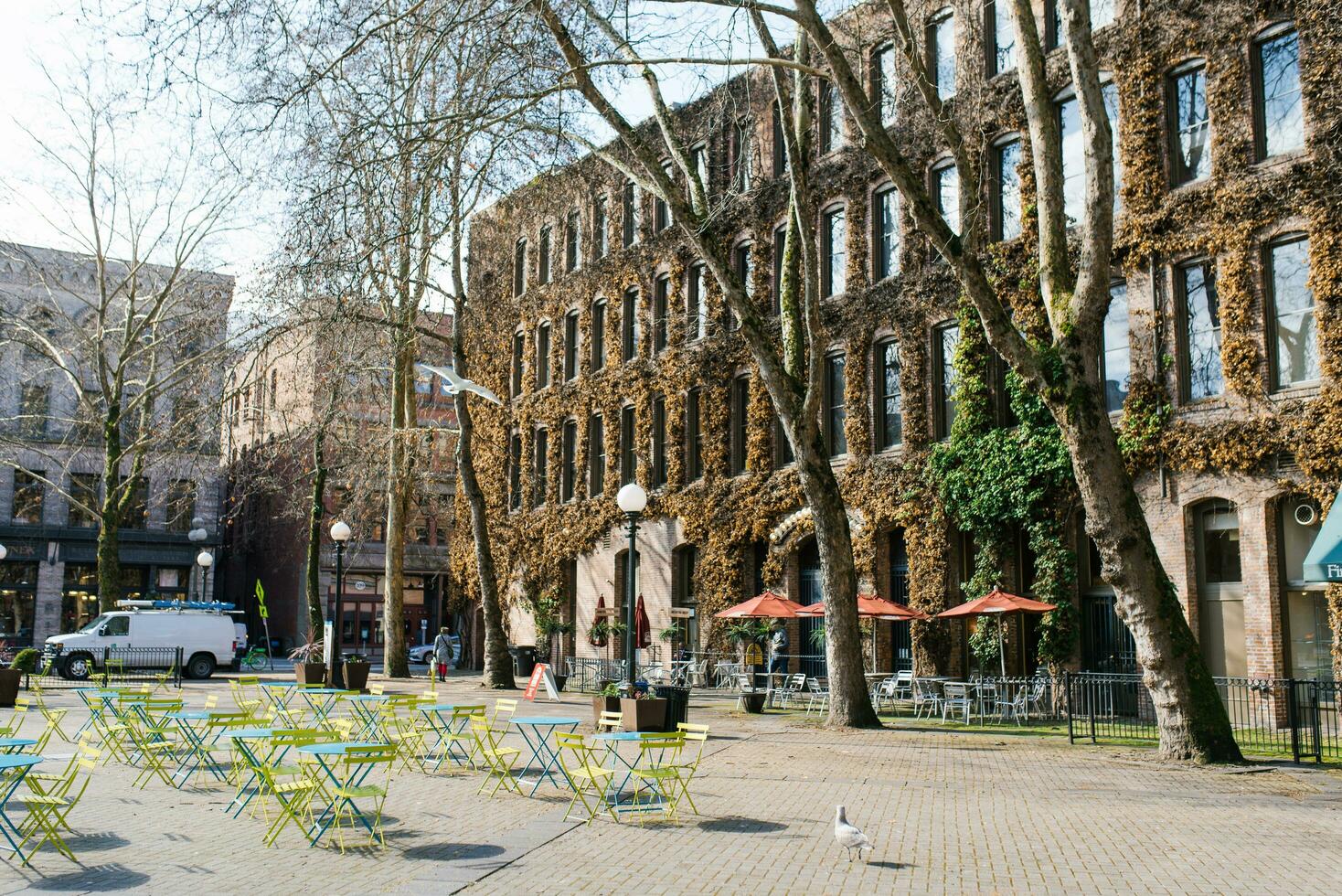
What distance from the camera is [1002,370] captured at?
81.5ft

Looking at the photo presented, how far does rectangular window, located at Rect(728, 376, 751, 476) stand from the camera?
103 feet

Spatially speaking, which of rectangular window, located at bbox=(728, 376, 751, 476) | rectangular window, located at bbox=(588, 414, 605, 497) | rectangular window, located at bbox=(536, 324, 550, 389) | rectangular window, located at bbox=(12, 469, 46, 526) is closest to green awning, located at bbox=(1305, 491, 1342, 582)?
rectangular window, located at bbox=(728, 376, 751, 476)

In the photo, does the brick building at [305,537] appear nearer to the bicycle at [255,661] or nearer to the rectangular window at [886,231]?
the bicycle at [255,661]

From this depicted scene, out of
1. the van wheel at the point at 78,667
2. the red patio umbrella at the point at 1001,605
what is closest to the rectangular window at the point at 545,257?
the van wheel at the point at 78,667

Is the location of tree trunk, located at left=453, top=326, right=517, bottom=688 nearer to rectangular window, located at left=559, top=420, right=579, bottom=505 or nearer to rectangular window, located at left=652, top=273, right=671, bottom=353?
rectangular window, located at left=652, top=273, right=671, bottom=353

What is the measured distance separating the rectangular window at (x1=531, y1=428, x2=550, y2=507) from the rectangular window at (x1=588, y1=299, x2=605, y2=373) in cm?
341

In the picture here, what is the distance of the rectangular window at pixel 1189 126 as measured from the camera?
861 inches

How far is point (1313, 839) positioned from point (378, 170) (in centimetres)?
1294

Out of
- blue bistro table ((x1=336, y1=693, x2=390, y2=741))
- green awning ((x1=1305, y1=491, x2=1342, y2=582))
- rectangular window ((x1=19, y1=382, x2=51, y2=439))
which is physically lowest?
blue bistro table ((x1=336, y1=693, x2=390, y2=741))

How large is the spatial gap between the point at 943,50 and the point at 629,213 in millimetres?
12270

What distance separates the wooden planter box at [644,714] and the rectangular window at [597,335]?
21247 mm

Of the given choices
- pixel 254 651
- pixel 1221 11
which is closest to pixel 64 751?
pixel 1221 11

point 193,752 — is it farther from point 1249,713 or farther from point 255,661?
point 255,661

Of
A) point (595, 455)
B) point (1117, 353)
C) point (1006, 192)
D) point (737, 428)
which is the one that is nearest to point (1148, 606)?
Answer: point (1117, 353)
